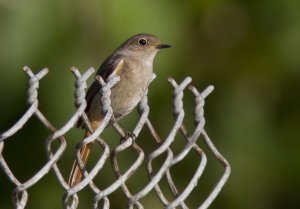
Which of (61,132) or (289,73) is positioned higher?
(61,132)

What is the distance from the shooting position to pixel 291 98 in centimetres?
666

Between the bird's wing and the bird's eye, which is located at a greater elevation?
the bird's wing

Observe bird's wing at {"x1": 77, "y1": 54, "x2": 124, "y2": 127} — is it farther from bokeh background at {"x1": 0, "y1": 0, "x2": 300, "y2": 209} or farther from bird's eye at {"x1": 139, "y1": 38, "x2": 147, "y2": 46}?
bird's eye at {"x1": 139, "y1": 38, "x2": 147, "y2": 46}

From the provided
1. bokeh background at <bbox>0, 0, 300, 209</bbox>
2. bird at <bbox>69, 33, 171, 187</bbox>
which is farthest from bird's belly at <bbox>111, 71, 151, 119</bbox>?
bokeh background at <bbox>0, 0, 300, 209</bbox>

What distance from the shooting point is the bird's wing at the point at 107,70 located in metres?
5.11

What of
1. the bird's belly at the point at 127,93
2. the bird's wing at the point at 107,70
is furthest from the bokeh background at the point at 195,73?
the bird's belly at the point at 127,93

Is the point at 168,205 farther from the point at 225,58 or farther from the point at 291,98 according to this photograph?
the point at 291,98

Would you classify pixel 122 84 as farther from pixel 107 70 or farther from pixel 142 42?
pixel 142 42

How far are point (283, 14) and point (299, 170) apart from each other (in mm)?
1064

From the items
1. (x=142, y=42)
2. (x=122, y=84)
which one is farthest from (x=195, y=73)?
(x=122, y=84)

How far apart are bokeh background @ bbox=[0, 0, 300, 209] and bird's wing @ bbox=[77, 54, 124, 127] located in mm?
96

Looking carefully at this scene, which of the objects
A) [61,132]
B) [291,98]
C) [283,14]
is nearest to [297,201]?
[291,98]

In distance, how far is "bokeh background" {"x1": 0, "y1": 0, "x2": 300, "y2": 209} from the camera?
16.5 ft

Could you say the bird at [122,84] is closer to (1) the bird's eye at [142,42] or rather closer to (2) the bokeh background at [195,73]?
(2) the bokeh background at [195,73]
